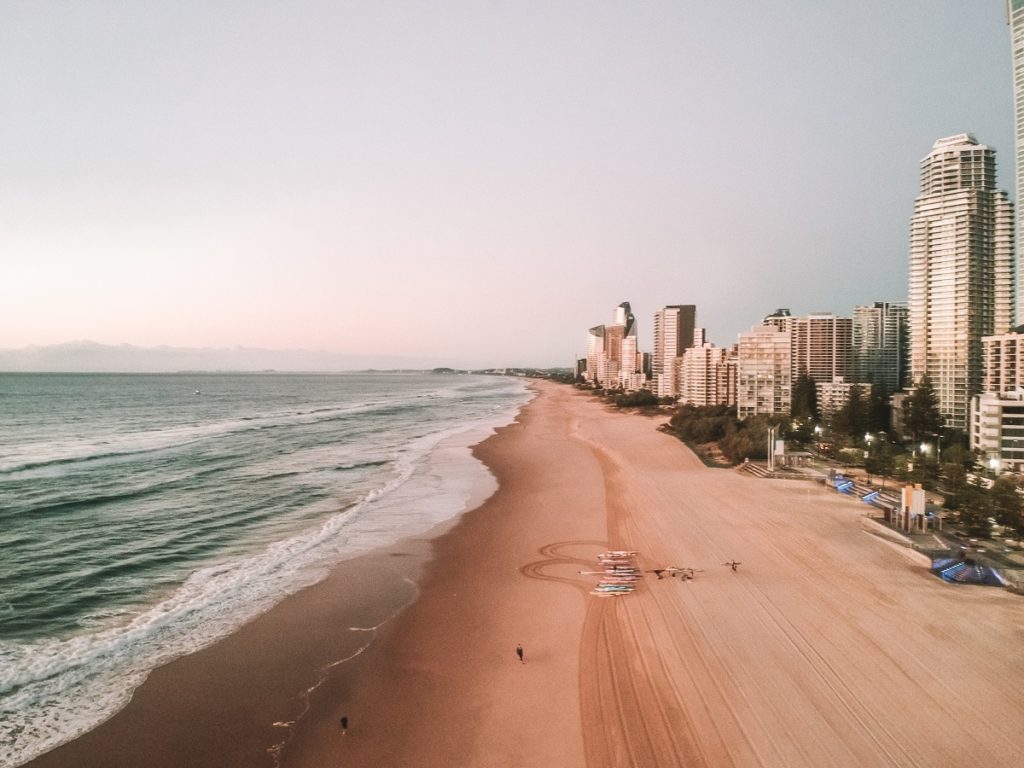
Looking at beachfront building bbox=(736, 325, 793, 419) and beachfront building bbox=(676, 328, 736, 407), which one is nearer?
beachfront building bbox=(736, 325, 793, 419)

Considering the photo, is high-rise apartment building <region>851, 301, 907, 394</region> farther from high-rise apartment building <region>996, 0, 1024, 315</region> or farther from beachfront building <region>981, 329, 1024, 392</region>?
beachfront building <region>981, 329, 1024, 392</region>

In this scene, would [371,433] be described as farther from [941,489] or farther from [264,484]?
[941,489]

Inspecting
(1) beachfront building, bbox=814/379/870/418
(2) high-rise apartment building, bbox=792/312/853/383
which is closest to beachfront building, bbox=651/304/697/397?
(2) high-rise apartment building, bbox=792/312/853/383

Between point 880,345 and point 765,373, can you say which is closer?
point 765,373

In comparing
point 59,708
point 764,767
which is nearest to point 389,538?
point 59,708

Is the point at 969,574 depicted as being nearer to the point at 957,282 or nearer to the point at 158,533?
the point at 158,533

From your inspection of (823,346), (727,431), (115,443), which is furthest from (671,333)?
(115,443)
